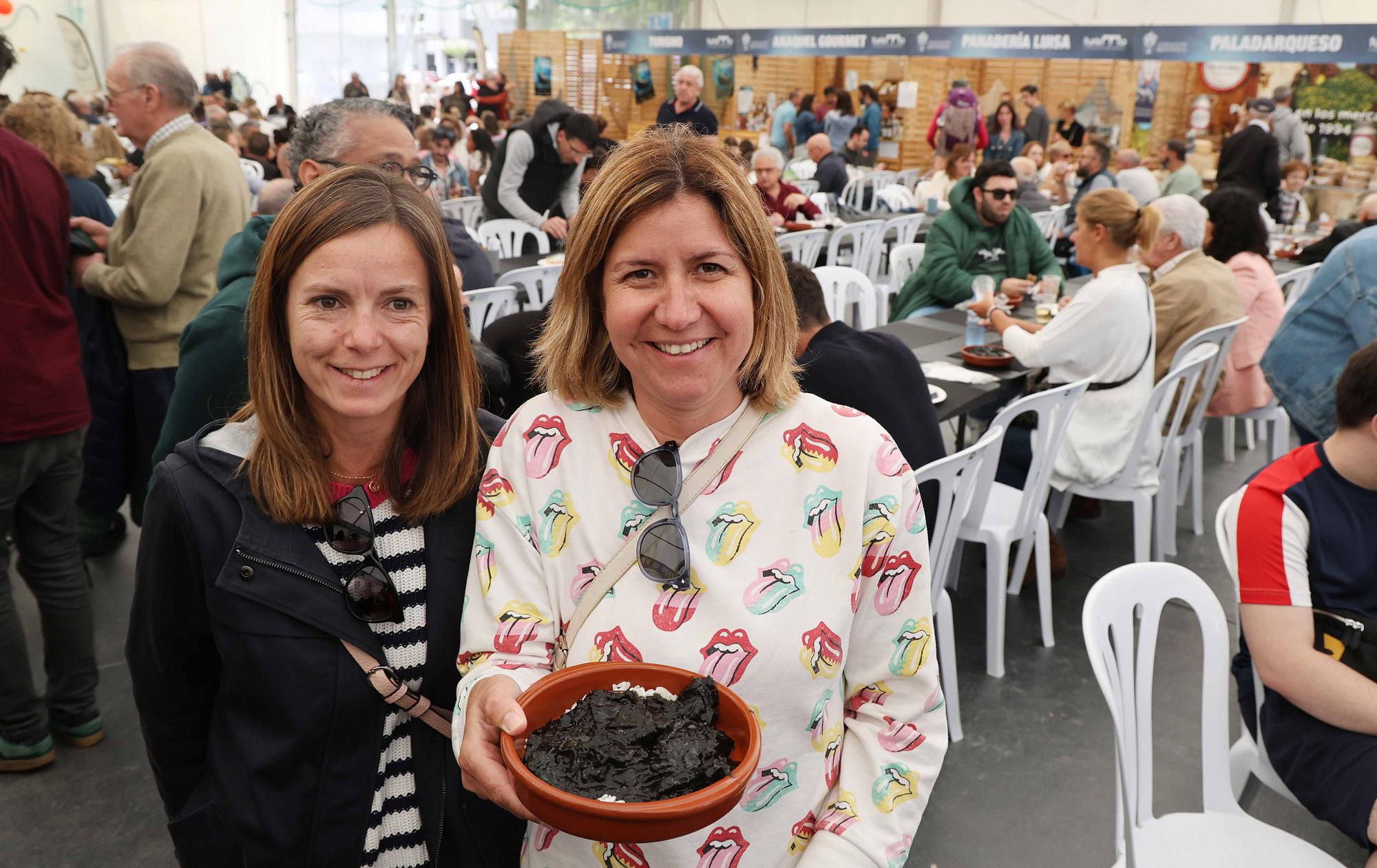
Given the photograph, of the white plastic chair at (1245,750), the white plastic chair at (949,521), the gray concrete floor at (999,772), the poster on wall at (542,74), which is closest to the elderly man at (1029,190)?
the gray concrete floor at (999,772)

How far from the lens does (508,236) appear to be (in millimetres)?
6633

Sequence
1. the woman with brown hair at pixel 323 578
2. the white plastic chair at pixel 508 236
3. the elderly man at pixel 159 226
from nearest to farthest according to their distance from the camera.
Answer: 1. the woman with brown hair at pixel 323 578
2. the elderly man at pixel 159 226
3. the white plastic chair at pixel 508 236

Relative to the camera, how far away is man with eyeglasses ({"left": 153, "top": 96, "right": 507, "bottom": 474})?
1754 millimetres

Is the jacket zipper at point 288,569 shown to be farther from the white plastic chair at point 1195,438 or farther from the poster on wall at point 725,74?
the poster on wall at point 725,74

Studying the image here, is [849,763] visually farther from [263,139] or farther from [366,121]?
[263,139]

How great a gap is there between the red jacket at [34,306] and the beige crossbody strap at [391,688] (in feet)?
5.43

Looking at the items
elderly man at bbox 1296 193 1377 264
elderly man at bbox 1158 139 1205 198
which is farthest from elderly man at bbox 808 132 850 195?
elderly man at bbox 1296 193 1377 264

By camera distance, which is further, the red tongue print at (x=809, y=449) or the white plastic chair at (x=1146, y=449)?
the white plastic chair at (x=1146, y=449)

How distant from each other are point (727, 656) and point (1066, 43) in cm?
1186

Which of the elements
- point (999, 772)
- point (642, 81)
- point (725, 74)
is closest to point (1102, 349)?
point (999, 772)

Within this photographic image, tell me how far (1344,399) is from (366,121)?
2.10m

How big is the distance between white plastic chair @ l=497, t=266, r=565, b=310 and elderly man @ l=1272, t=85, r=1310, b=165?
8643 millimetres

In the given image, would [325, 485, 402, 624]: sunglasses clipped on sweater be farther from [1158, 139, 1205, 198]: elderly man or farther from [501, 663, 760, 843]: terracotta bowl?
[1158, 139, 1205, 198]: elderly man

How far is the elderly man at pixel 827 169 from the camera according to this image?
9539 mm
